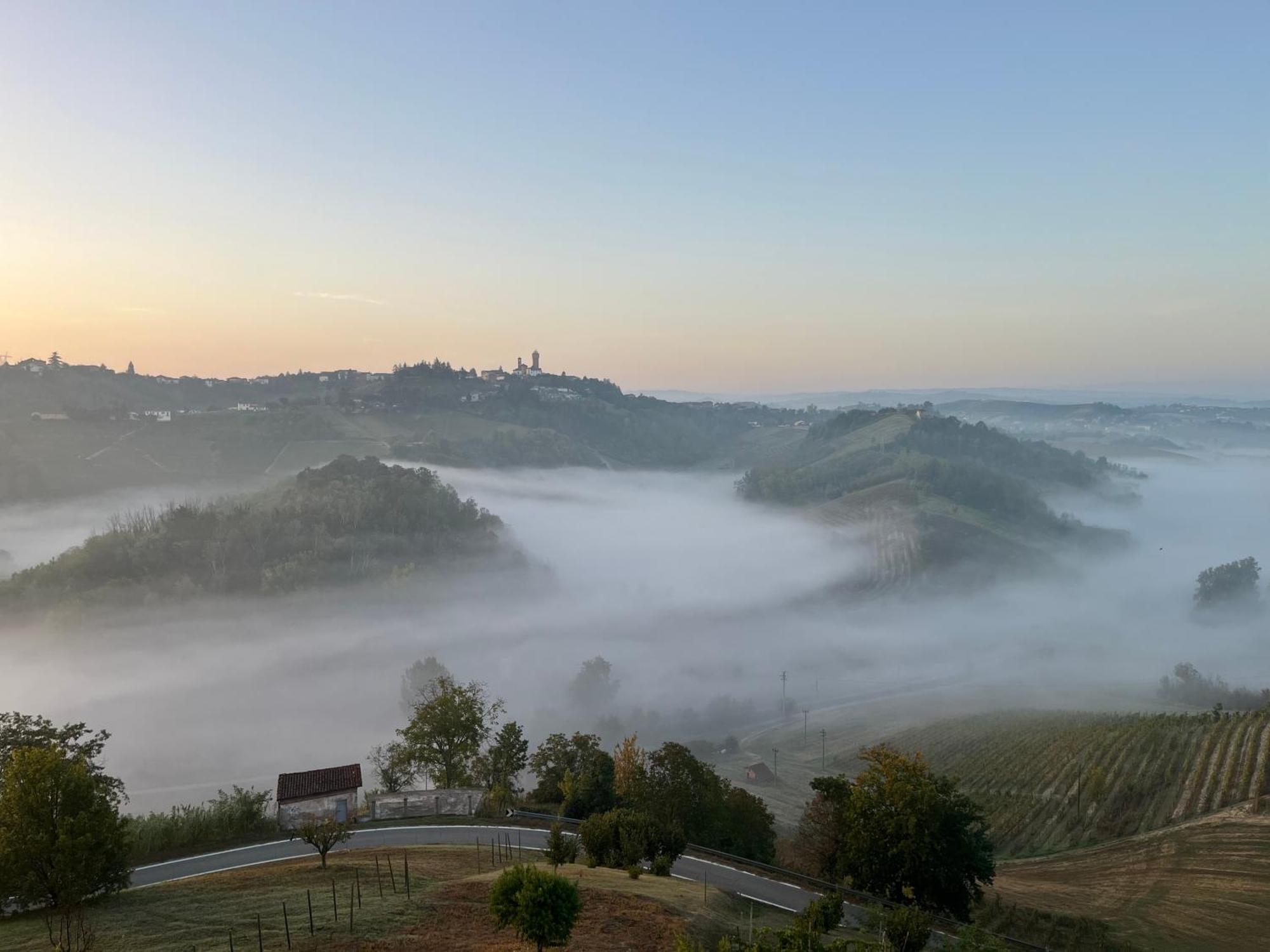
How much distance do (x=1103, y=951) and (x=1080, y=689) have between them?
133 meters

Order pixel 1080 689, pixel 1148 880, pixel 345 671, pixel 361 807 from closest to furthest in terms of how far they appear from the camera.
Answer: pixel 361 807
pixel 1148 880
pixel 1080 689
pixel 345 671

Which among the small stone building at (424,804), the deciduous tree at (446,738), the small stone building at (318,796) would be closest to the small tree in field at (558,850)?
the small stone building at (424,804)

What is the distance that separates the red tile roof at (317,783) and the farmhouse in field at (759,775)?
269ft

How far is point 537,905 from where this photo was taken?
18719 mm

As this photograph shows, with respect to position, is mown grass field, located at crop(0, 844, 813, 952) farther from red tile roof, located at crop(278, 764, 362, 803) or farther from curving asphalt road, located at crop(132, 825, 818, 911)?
red tile roof, located at crop(278, 764, 362, 803)

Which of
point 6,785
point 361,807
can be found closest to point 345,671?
point 361,807

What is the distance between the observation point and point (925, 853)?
105 feet

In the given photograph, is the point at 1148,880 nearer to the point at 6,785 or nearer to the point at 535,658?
the point at 6,785

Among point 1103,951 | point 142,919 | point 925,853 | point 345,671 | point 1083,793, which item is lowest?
point 345,671

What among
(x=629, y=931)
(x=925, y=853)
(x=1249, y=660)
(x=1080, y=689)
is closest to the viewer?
(x=629, y=931)

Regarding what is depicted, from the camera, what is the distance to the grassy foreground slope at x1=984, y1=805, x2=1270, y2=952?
37688mm

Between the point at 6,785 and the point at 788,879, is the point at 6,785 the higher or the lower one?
the higher one

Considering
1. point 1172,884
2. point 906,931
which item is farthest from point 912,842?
point 1172,884

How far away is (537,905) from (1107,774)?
7855 centimetres
